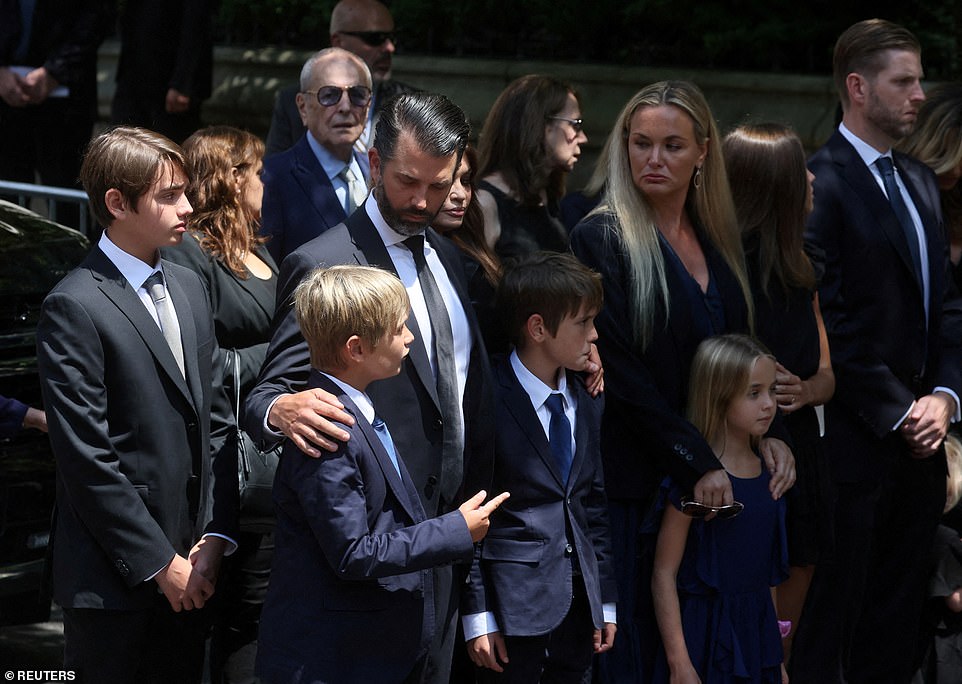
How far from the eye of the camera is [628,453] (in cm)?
435

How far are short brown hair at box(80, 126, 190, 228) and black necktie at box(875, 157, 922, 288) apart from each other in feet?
8.61

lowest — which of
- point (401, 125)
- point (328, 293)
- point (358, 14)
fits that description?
point (328, 293)

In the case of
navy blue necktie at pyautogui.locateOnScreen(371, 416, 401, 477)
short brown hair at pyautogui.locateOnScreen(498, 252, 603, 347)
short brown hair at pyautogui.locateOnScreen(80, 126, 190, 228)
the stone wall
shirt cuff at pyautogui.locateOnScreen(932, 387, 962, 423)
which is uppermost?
the stone wall

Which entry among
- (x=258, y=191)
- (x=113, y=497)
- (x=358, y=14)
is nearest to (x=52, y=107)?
(x=358, y=14)

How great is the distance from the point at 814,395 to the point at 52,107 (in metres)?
5.53

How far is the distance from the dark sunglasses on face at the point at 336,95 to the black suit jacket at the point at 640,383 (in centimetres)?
150

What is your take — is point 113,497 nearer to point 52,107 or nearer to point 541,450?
point 541,450

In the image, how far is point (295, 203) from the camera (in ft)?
17.2

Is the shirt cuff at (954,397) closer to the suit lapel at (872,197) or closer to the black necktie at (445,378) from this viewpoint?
the suit lapel at (872,197)

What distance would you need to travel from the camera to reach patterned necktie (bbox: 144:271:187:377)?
12.4ft

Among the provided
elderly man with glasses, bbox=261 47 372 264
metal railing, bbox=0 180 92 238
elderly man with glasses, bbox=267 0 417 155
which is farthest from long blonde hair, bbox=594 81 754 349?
metal railing, bbox=0 180 92 238

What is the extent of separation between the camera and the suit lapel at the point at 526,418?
3977 millimetres

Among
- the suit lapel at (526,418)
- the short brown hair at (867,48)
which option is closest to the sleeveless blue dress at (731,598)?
the suit lapel at (526,418)

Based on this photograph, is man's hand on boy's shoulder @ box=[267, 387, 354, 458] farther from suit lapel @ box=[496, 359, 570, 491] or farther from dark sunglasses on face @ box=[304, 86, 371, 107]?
dark sunglasses on face @ box=[304, 86, 371, 107]
